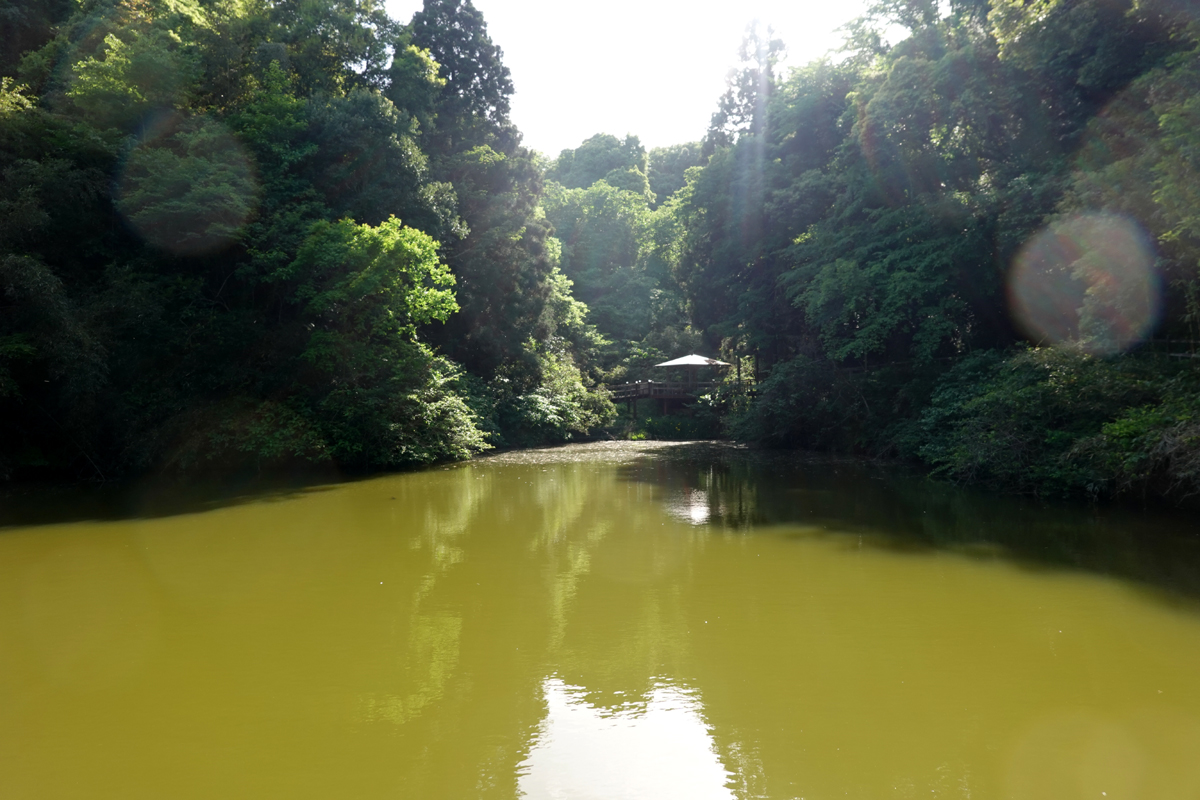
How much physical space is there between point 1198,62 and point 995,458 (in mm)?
5224

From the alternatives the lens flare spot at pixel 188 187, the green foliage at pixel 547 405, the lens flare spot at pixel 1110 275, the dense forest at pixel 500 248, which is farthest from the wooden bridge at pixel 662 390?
the lens flare spot at pixel 1110 275

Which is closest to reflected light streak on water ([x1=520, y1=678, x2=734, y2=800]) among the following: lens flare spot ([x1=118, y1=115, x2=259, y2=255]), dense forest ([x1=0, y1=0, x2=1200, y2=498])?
dense forest ([x1=0, y1=0, x2=1200, y2=498])

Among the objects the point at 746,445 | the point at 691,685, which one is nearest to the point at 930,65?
the point at 746,445

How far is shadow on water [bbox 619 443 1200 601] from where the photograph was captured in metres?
6.62

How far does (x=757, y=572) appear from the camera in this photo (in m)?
6.28

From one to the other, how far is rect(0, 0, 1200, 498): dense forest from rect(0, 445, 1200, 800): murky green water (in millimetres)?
3249

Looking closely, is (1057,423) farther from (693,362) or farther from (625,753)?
(693,362)

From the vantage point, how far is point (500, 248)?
2175 centimetres

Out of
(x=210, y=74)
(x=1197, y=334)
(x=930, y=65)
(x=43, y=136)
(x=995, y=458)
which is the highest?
(x=210, y=74)

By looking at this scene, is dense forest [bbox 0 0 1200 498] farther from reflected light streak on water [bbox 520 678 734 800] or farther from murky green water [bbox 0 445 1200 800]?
reflected light streak on water [bbox 520 678 734 800]

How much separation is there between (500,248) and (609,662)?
1865 cm

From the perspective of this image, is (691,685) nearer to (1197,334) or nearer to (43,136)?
(1197,334)

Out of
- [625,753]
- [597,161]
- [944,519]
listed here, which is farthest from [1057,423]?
[597,161]

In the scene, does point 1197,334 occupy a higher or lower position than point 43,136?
lower
